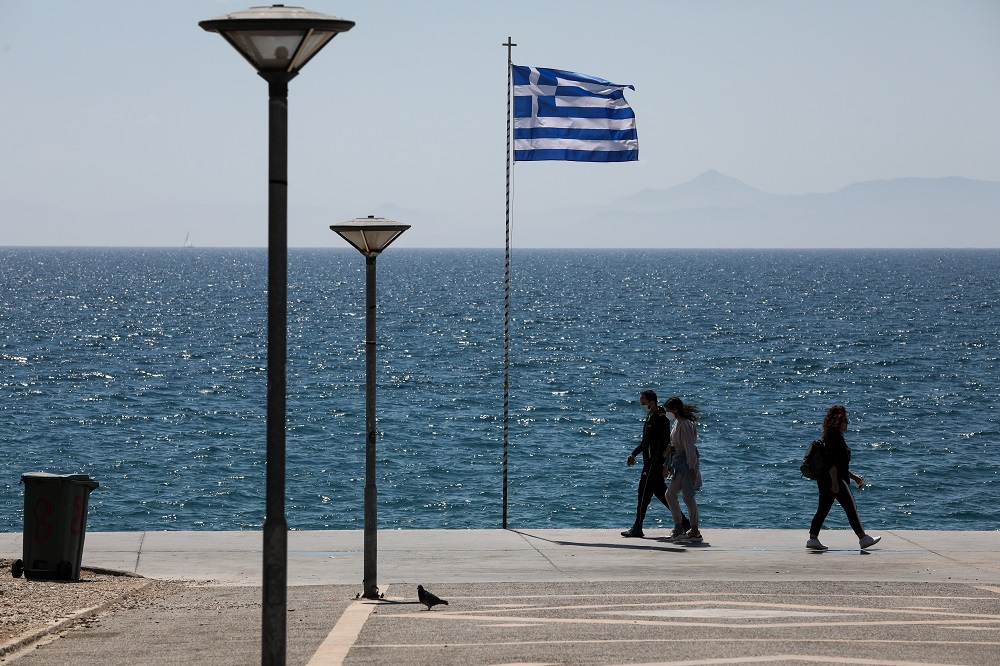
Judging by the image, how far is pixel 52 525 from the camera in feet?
38.0

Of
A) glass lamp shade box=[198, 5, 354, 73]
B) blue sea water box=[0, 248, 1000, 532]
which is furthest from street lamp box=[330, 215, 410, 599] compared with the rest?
blue sea water box=[0, 248, 1000, 532]

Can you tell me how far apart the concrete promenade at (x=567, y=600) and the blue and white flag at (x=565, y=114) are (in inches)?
220

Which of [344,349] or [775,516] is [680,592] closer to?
[775,516]

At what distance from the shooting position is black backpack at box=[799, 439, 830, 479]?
13820 millimetres

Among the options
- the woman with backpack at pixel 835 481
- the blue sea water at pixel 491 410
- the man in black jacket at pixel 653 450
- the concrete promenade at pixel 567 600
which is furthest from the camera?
the blue sea water at pixel 491 410

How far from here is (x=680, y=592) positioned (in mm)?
11195

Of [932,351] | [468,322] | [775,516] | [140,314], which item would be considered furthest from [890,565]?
[140,314]

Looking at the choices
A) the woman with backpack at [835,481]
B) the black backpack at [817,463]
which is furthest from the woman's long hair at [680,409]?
the woman with backpack at [835,481]

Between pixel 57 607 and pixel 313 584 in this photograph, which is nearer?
pixel 57 607

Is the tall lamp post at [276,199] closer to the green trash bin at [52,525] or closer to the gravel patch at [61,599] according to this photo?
the gravel patch at [61,599]

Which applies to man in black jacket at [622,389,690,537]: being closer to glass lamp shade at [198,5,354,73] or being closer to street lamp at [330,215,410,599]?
street lamp at [330,215,410,599]

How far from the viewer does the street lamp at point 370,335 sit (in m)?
11.0

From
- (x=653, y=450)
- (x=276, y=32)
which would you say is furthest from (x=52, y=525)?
(x=276, y=32)

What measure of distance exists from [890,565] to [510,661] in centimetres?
601
